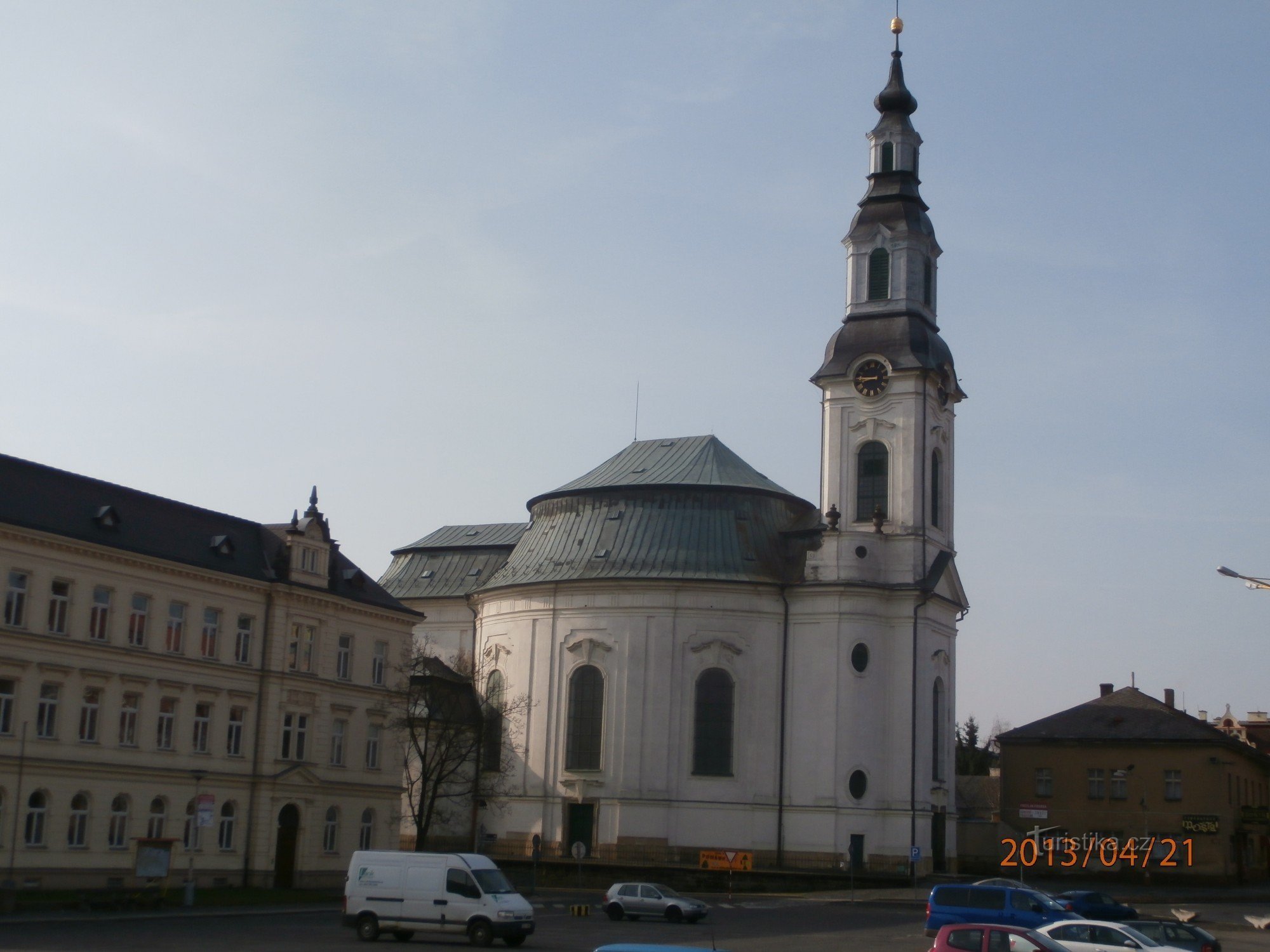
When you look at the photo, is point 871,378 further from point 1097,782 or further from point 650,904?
point 650,904

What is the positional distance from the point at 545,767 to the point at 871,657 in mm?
15213

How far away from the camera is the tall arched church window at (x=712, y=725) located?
65.1 m

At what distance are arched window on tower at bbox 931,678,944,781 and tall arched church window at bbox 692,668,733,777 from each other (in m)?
8.84

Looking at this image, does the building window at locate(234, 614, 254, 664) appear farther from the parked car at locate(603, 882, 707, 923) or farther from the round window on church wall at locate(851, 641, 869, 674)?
the round window on church wall at locate(851, 641, 869, 674)

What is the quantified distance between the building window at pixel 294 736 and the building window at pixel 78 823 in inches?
320

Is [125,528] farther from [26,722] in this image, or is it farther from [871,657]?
[871,657]

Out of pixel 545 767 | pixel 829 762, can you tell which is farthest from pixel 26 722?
pixel 829 762

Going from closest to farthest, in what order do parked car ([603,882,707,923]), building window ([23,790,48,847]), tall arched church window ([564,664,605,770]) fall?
building window ([23,790,48,847]) → parked car ([603,882,707,923]) → tall arched church window ([564,664,605,770])

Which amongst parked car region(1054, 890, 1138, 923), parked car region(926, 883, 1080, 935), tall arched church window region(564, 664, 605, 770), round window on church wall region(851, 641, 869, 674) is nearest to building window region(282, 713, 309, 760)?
tall arched church window region(564, 664, 605, 770)

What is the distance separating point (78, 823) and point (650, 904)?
16.1m

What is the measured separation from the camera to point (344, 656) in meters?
52.4

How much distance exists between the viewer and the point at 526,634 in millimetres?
69188

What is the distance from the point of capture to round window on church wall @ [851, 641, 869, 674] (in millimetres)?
64750
